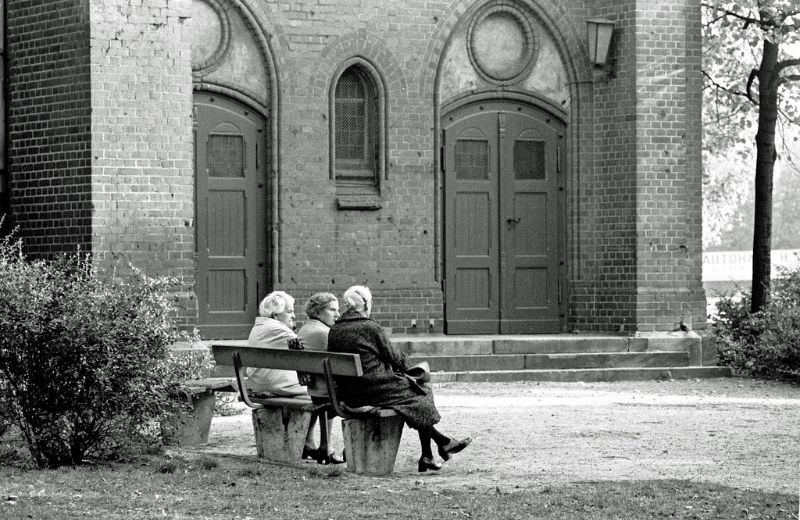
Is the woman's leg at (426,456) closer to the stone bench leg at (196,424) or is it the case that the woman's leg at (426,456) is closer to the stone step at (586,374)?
the stone bench leg at (196,424)

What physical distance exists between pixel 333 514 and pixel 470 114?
35.3 feet

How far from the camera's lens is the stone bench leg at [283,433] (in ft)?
34.0

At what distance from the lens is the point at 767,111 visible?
2027 centimetres

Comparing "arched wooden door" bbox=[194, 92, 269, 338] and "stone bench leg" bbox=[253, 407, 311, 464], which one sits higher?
"arched wooden door" bbox=[194, 92, 269, 338]

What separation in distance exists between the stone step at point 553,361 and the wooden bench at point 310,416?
19.6 feet

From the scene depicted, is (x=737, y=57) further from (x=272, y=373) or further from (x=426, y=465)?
(x=426, y=465)

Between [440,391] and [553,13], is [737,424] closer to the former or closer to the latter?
[440,391]

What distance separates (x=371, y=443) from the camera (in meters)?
9.77

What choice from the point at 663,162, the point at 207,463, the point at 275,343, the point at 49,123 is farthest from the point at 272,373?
the point at 663,162

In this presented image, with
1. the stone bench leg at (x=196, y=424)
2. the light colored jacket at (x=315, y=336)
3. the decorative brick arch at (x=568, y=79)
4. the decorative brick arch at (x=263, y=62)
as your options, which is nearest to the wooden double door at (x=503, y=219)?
the decorative brick arch at (x=568, y=79)

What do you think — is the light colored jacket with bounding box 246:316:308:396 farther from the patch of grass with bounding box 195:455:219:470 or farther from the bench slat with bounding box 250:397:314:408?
the patch of grass with bounding box 195:455:219:470

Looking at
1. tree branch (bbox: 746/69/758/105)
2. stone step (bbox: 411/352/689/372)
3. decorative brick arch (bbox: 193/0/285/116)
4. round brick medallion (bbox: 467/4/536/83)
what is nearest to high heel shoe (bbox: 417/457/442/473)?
stone step (bbox: 411/352/689/372)

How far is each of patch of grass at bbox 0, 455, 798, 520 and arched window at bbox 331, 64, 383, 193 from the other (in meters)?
8.18

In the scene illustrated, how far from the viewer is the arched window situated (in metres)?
17.5
